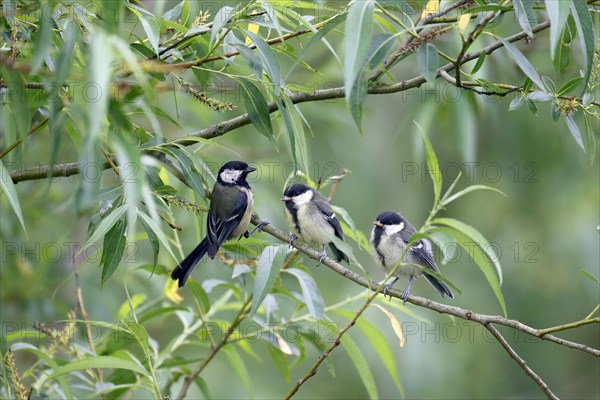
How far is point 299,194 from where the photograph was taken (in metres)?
4.09

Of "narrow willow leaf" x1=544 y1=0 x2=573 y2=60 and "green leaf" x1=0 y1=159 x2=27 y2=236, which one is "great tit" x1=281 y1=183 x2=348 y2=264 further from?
"narrow willow leaf" x1=544 y1=0 x2=573 y2=60

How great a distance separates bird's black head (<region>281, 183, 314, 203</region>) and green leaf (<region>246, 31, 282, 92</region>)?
1810mm

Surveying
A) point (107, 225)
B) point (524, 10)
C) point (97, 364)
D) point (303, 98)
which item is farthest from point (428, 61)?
point (97, 364)

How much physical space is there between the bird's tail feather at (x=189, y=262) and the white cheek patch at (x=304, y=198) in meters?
0.84

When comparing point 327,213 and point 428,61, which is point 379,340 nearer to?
point 327,213

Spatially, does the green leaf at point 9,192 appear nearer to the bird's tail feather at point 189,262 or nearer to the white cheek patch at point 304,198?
the bird's tail feather at point 189,262

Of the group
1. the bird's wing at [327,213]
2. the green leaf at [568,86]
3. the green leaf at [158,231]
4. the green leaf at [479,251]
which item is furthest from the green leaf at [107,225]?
the bird's wing at [327,213]

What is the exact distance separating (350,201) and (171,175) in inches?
208

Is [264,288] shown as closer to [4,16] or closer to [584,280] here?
[4,16]

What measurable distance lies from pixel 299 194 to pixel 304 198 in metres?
0.04

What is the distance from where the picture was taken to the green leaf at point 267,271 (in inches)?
89.8

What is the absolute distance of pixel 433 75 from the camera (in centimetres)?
200

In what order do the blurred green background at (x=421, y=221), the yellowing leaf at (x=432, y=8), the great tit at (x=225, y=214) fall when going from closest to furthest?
the yellowing leaf at (x=432, y=8) < the great tit at (x=225, y=214) < the blurred green background at (x=421, y=221)

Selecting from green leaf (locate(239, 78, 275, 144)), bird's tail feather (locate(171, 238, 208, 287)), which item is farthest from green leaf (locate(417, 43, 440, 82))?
bird's tail feather (locate(171, 238, 208, 287))
